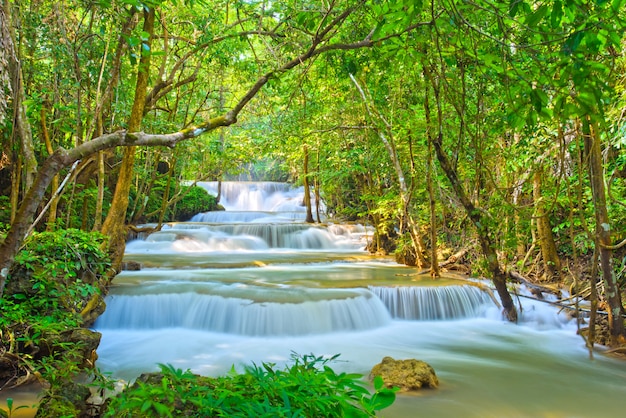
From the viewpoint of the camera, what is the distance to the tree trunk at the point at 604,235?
15.3 feet

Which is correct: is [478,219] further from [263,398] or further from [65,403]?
[65,403]

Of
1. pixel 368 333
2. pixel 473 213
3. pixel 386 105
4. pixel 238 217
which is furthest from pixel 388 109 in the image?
pixel 238 217

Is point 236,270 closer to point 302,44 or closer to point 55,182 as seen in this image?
point 55,182

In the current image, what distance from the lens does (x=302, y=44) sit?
18.0 feet

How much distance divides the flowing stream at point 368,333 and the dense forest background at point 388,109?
2.40 ft

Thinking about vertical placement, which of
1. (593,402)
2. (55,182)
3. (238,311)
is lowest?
(593,402)

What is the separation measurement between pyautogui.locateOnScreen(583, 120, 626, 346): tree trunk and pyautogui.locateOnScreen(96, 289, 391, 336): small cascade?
126 inches

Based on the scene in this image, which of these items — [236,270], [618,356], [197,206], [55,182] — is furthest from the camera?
[197,206]

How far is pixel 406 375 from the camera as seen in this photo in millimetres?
4266

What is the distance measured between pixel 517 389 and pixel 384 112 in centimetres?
600

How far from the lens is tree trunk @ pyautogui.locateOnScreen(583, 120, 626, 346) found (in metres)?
4.65

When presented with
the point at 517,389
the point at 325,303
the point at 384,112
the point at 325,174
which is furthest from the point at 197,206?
the point at 517,389

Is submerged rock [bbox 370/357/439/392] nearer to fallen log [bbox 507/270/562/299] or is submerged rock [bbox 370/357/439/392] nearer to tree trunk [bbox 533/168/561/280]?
fallen log [bbox 507/270/562/299]

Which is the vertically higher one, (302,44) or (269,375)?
(302,44)
